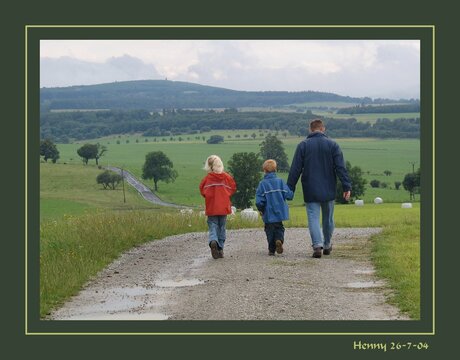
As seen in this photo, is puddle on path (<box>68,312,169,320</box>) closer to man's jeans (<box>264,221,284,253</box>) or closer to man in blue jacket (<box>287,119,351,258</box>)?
man in blue jacket (<box>287,119,351,258</box>)

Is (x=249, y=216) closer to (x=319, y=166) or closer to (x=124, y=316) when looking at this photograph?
(x=319, y=166)

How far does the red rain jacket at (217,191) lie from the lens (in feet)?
51.4

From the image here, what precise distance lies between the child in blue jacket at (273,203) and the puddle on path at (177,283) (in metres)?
3.18

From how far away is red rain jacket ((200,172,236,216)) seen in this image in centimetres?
1568

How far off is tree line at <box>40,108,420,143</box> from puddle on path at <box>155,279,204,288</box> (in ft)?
382

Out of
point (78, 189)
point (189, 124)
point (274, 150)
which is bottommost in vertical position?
point (78, 189)

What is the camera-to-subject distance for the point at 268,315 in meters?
9.98

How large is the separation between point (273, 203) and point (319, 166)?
3.75 feet

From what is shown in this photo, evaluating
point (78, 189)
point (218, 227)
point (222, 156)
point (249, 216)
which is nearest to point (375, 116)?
point (222, 156)

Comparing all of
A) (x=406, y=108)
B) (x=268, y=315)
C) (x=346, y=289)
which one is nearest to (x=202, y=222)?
(x=346, y=289)

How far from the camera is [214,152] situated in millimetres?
140625
